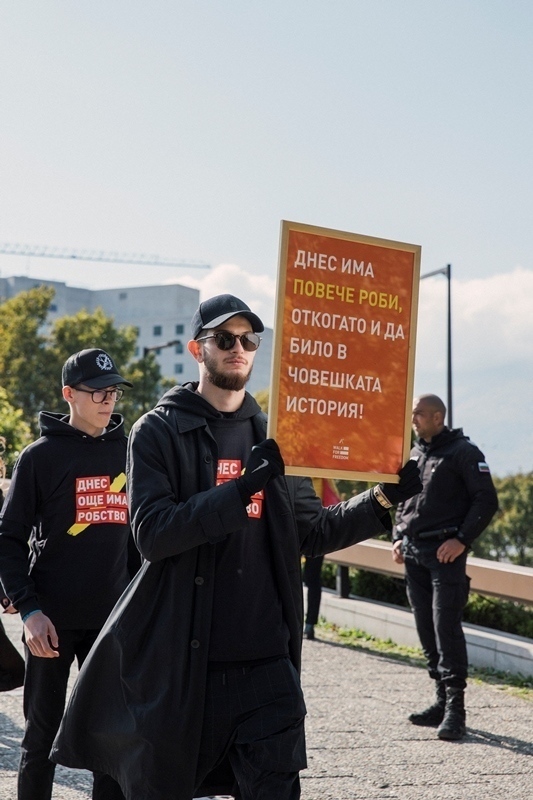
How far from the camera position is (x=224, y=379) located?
12.1 feet

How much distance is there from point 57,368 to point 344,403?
5495cm

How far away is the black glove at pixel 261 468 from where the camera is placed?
3.35 m

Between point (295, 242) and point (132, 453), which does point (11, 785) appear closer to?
point (132, 453)

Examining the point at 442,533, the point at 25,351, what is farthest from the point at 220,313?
the point at 25,351

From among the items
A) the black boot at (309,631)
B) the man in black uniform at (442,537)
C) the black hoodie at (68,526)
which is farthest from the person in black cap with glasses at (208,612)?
the black boot at (309,631)

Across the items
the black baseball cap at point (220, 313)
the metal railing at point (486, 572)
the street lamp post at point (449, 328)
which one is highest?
the street lamp post at point (449, 328)

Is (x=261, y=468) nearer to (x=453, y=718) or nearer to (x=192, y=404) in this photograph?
(x=192, y=404)

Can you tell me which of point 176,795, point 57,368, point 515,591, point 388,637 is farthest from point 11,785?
point 57,368

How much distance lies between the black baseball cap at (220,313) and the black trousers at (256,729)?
109 cm

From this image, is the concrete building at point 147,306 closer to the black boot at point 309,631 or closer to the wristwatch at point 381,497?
the black boot at point 309,631

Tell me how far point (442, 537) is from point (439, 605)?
0.46 metres

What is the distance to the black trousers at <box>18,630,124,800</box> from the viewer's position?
14.9ft

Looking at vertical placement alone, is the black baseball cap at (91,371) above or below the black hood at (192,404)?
above

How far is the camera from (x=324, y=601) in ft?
40.1
